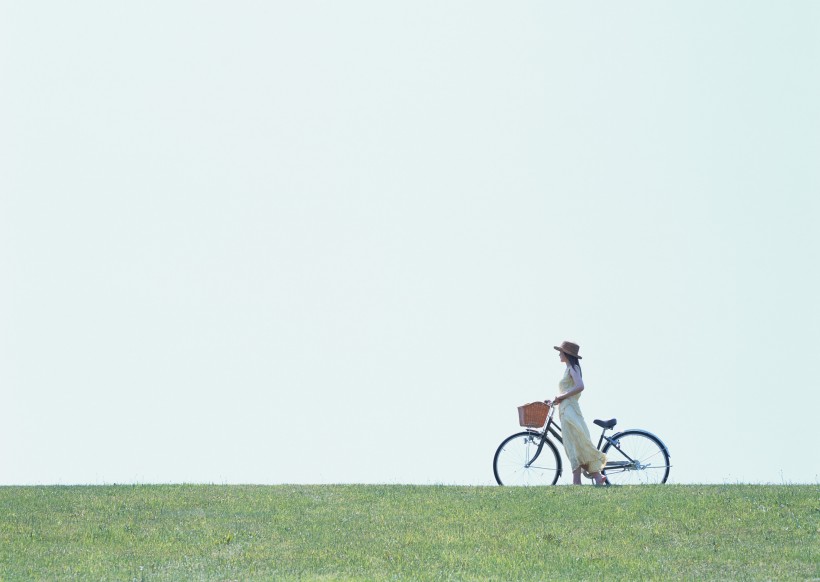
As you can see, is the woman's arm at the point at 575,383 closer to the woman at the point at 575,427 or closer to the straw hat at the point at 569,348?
the woman at the point at 575,427

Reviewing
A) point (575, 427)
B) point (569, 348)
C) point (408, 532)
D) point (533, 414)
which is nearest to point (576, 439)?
point (575, 427)

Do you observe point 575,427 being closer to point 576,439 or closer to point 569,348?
point 576,439

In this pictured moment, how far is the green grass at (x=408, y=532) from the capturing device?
1230 cm

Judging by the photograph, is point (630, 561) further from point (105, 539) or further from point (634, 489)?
point (105, 539)

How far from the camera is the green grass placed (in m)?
12.3

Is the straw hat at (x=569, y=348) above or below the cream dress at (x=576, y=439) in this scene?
above

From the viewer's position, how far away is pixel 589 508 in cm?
1470

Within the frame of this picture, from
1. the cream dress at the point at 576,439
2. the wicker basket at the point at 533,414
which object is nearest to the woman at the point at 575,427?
the cream dress at the point at 576,439

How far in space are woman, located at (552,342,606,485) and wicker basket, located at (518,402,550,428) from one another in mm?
370

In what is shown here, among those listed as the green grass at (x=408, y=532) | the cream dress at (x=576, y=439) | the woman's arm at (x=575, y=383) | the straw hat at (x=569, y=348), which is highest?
the straw hat at (x=569, y=348)

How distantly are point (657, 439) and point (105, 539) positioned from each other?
829cm

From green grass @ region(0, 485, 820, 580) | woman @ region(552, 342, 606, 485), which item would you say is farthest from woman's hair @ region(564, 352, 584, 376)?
green grass @ region(0, 485, 820, 580)

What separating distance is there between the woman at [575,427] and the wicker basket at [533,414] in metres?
0.37

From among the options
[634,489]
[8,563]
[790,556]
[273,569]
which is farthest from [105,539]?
[790,556]
